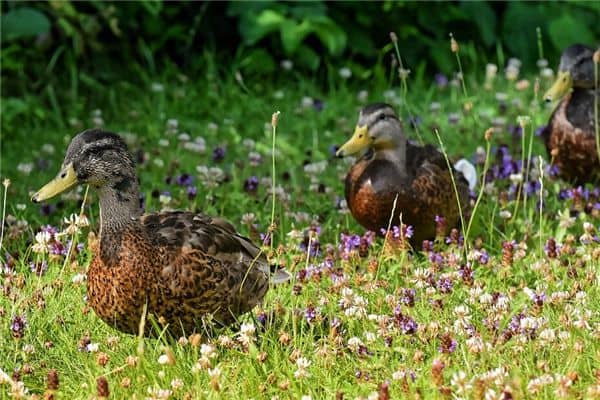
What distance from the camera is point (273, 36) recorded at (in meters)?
8.66

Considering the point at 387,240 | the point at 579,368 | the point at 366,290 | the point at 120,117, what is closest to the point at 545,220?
the point at 387,240

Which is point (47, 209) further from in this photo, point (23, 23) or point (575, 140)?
point (575, 140)

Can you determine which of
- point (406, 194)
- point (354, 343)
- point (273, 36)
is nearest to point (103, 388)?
point (354, 343)

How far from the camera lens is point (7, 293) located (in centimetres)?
467

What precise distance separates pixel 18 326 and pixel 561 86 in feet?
11.8

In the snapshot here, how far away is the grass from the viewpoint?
397cm

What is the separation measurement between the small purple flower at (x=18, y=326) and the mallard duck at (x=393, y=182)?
1893mm

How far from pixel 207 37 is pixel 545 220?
12.3ft

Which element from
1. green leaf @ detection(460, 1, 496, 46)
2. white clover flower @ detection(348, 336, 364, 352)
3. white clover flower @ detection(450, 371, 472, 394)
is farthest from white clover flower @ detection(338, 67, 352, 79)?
white clover flower @ detection(450, 371, 472, 394)

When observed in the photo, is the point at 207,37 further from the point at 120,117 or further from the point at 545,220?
the point at 545,220

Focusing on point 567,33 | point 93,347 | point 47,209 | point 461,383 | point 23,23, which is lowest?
point 47,209

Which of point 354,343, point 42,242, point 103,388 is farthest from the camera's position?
point 42,242

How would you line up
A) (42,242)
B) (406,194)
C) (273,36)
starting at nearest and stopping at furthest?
(42,242)
(406,194)
(273,36)

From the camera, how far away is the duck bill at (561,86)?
21.9ft
